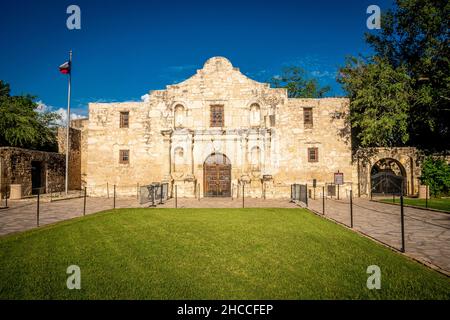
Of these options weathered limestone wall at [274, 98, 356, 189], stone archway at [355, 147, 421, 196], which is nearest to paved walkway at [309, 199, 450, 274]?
stone archway at [355, 147, 421, 196]

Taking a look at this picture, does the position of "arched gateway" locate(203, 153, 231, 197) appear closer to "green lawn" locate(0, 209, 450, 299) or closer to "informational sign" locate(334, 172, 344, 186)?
"informational sign" locate(334, 172, 344, 186)

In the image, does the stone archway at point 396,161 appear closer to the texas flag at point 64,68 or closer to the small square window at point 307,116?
the small square window at point 307,116

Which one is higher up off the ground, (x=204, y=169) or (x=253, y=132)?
(x=253, y=132)

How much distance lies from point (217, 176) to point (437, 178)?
16.1m

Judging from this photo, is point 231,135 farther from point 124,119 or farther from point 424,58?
point 424,58

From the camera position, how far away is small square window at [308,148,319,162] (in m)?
20.8

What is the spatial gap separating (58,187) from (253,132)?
18617mm

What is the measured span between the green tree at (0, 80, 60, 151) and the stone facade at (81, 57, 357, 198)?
760cm

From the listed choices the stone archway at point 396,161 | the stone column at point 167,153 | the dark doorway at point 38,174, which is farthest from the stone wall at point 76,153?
the stone archway at point 396,161

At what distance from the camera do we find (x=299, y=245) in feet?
21.0

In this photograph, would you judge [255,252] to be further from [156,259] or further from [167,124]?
[167,124]

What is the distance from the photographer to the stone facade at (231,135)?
67.8 ft
